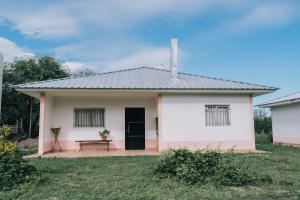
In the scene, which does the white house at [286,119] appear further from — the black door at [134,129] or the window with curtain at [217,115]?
the black door at [134,129]

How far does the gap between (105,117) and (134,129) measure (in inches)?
61.9

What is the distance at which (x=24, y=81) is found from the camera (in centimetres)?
2506

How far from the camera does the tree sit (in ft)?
77.7

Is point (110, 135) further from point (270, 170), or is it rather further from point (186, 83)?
point (270, 170)

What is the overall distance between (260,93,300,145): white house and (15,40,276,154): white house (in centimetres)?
429

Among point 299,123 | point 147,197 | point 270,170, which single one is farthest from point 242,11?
point 147,197

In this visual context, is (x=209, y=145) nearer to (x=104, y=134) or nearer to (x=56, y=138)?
(x=104, y=134)

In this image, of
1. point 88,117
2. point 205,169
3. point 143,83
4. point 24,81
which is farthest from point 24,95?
point 205,169

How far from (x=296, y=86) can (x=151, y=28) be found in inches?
580

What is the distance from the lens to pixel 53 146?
15.6 m

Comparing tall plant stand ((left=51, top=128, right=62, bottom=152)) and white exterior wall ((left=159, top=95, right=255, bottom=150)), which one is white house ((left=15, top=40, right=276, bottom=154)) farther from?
tall plant stand ((left=51, top=128, right=62, bottom=152))

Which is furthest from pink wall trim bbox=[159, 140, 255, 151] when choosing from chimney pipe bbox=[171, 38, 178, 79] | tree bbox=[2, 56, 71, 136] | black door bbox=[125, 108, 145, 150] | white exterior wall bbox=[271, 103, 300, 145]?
tree bbox=[2, 56, 71, 136]

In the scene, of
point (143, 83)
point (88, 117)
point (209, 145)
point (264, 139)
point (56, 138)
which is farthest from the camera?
point (264, 139)

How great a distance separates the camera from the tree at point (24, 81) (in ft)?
77.7
